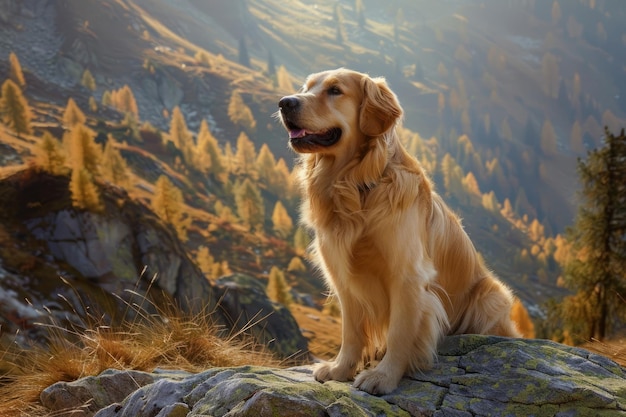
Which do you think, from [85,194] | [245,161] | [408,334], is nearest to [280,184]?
[245,161]

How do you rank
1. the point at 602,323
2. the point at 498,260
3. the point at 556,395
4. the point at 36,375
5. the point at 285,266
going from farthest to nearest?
the point at 498,260
the point at 285,266
the point at 602,323
the point at 36,375
the point at 556,395

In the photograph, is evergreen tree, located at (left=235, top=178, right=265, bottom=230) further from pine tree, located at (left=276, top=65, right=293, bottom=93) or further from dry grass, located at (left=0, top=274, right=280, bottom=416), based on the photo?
dry grass, located at (left=0, top=274, right=280, bottom=416)

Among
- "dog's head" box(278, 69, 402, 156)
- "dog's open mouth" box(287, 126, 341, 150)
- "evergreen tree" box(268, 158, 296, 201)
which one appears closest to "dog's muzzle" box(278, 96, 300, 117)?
"dog's head" box(278, 69, 402, 156)

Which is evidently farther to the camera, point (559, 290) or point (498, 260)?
point (498, 260)

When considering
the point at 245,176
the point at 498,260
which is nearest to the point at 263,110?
the point at 245,176

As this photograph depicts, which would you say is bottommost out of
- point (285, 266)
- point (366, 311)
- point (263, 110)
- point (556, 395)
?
point (285, 266)

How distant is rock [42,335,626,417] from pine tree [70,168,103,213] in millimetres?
26796

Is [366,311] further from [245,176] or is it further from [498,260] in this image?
[498,260]

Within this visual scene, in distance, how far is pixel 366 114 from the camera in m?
4.83

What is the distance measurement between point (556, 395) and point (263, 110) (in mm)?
151211

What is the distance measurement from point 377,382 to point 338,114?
7.31ft

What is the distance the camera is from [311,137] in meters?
4.80

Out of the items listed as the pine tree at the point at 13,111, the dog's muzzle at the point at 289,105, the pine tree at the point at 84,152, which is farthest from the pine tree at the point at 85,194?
the pine tree at the point at 13,111

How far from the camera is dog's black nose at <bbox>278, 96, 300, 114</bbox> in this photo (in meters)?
4.63
